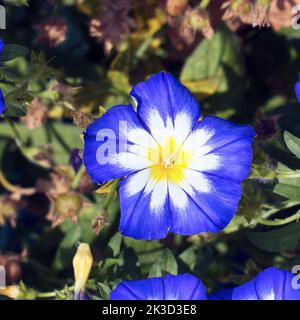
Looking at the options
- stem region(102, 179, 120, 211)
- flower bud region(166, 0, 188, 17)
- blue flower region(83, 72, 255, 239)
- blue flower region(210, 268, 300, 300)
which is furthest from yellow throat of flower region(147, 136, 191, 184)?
flower bud region(166, 0, 188, 17)

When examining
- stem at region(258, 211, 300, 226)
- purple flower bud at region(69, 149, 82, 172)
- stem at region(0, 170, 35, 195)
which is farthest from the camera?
stem at region(0, 170, 35, 195)

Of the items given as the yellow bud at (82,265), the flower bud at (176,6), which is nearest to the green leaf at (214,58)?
A: the flower bud at (176,6)

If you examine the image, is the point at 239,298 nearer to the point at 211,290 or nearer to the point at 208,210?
the point at 208,210

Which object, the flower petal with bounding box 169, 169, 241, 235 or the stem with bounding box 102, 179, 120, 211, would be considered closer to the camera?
the flower petal with bounding box 169, 169, 241, 235

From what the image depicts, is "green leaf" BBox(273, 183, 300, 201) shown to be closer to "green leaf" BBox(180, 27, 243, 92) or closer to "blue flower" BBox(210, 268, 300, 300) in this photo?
"blue flower" BBox(210, 268, 300, 300)

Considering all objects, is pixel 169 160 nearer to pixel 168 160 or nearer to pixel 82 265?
pixel 168 160

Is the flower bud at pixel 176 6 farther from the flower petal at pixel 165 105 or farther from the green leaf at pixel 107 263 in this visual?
the green leaf at pixel 107 263
